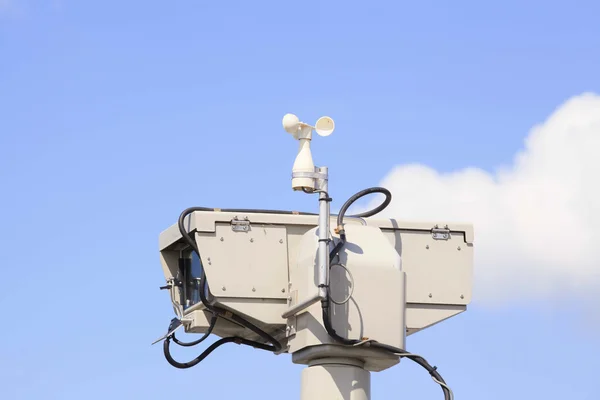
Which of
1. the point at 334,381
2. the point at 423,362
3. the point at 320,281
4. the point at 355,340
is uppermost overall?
the point at 320,281

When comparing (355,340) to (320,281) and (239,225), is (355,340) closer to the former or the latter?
(320,281)

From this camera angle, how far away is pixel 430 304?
13.1 meters

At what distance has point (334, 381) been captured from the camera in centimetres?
1224

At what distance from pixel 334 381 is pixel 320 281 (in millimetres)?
941

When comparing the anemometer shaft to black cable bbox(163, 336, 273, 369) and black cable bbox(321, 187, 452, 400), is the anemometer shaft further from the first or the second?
black cable bbox(163, 336, 273, 369)

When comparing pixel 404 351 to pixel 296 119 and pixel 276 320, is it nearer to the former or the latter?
pixel 276 320

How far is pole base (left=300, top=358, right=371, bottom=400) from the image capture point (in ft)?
40.1

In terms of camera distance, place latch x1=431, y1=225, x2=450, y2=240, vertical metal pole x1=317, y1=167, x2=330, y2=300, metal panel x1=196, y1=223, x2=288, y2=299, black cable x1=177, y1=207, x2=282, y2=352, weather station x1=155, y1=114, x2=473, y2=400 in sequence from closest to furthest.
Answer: vertical metal pole x1=317, y1=167, x2=330, y2=300
weather station x1=155, y1=114, x2=473, y2=400
metal panel x1=196, y1=223, x2=288, y2=299
black cable x1=177, y1=207, x2=282, y2=352
latch x1=431, y1=225, x2=450, y2=240

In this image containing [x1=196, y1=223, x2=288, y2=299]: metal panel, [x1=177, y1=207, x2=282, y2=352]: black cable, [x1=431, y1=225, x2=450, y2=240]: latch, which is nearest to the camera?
[x1=196, y1=223, x2=288, y2=299]: metal panel

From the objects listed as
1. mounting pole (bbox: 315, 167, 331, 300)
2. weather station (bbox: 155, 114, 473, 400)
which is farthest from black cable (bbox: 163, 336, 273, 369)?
mounting pole (bbox: 315, 167, 331, 300)

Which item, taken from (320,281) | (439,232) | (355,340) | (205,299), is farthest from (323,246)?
(439,232)

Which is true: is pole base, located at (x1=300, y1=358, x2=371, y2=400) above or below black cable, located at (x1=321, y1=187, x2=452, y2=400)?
below

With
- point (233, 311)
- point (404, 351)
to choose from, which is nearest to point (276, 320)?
point (233, 311)

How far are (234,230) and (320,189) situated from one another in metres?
0.91
